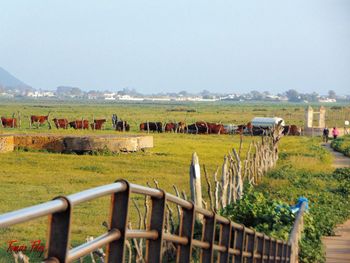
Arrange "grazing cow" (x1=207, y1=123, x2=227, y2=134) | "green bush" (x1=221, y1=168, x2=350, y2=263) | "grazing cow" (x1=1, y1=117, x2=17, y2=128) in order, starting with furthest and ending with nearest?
"grazing cow" (x1=207, y1=123, x2=227, y2=134), "grazing cow" (x1=1, y1=117, x2=17, y2=128), "green bush" (x1=221, y1=168, x2=350, y2=263)

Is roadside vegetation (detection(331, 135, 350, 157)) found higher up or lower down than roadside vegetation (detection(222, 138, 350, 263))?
lower down

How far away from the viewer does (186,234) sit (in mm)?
3350

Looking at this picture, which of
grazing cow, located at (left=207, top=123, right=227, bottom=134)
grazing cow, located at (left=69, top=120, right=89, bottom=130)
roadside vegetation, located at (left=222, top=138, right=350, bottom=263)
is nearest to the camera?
roadside vegetation, located at (left=222, top=138, right=350, bottom=263)

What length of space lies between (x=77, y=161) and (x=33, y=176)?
400 cm

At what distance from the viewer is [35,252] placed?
1034 cm

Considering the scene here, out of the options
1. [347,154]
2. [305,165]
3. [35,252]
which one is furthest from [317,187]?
[347,154]

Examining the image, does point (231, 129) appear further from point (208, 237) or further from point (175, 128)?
point (208, 237)

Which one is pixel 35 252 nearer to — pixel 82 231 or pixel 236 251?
pixel 82 231

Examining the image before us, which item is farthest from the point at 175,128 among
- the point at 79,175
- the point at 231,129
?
the point at 79,175

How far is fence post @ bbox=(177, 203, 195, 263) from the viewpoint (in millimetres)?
3340

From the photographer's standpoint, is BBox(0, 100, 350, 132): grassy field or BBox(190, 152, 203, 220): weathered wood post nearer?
BBox(190, 152, 203, 220): weathered wood post

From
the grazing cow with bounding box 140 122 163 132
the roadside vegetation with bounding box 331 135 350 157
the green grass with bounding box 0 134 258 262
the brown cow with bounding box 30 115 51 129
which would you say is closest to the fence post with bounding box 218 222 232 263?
the green grass with bounding box 0 134 258 262

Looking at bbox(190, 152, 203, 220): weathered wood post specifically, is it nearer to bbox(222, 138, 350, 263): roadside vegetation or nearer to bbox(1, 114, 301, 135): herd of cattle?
bbox(222, 138, 350, 263): roadside vegetation

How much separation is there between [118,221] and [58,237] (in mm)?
517
